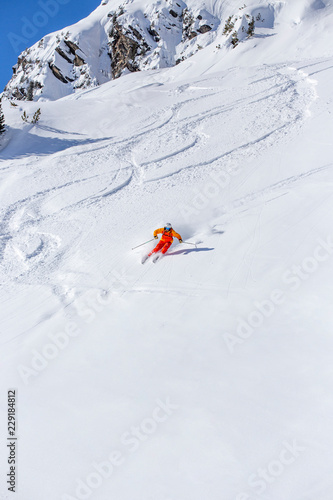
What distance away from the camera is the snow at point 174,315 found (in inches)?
152

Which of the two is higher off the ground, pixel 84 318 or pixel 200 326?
pixel 84 318

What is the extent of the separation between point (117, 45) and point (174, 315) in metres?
64.8

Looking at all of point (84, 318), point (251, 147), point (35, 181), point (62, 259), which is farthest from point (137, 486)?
point (251, 147)

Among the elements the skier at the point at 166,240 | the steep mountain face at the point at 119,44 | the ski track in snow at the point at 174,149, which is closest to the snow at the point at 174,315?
the ski track in snow at the point at 174,149

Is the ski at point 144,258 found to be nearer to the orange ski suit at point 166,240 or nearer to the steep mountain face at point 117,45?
Result: the orange ski suit at point 166,240

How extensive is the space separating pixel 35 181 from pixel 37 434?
9.44 meters

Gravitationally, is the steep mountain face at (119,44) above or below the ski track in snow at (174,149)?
above

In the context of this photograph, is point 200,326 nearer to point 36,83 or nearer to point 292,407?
point 292,407

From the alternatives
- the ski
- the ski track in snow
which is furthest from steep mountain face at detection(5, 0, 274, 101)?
the ski

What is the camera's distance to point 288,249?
7109mm

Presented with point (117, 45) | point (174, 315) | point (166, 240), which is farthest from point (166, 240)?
point (117, 45)

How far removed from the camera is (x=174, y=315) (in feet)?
19.4

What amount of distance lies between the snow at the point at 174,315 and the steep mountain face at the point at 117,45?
46.6 m

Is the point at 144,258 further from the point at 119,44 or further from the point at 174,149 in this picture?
the point at 119,44
